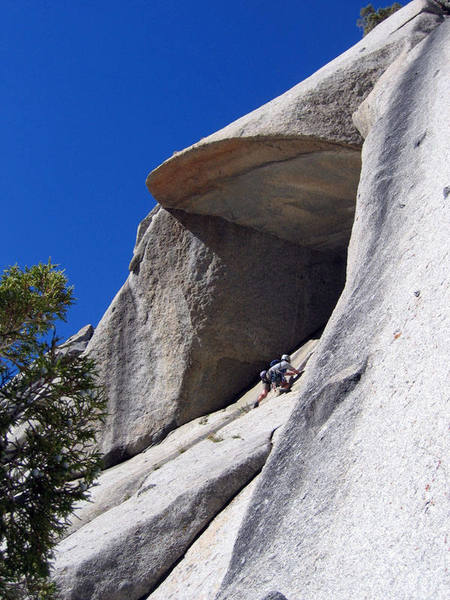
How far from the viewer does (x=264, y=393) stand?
13820 millimetres

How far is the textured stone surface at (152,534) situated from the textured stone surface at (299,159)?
18.2ft

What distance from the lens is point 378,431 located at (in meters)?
5.28

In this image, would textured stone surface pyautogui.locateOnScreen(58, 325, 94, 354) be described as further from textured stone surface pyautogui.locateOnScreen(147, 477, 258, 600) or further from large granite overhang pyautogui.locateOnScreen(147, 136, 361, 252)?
textured stone surface pyautogui.locateOnScreen(147, 477, 258, 600)

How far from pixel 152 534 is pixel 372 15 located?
2088cm

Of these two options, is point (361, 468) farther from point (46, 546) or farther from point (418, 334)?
point (46, 546)

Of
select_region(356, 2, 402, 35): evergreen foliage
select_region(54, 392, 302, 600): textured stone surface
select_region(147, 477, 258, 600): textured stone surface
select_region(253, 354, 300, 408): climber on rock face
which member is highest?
select_region(356, 2, 402, 35): evergreen foliage

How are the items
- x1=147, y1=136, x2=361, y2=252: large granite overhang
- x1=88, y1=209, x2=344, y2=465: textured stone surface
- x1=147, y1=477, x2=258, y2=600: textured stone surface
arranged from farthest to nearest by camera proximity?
x1=88, y1=209, x2=344, y2=465: textured stone surface, x1=147, y1=136, x2=361, y2=252: large granite overhang, x1=147, y1=477, x2=258, y2=600: textured stone surface

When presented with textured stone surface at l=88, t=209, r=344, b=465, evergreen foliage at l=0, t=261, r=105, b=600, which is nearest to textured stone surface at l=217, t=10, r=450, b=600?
evergreen foliage at l=0, t=261, r=105, b=600

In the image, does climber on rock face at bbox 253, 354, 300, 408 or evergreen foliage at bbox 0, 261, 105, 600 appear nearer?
evergreen foliage at bbox 0, 261, 105, 600

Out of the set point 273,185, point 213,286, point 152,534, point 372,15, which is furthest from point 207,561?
point 372,15

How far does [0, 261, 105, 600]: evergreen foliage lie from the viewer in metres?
7.74

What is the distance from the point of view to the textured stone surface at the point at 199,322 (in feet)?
51.0

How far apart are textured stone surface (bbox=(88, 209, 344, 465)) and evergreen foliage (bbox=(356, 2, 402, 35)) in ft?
36.3

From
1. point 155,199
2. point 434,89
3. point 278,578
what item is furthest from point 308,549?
point 155,199
